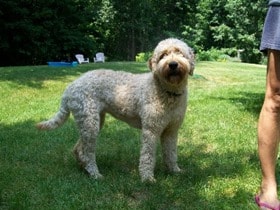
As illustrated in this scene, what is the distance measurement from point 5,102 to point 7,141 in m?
3.45

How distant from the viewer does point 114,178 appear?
4824mm

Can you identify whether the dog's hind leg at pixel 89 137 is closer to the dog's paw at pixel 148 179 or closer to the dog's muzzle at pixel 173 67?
the dog's paw at pixel 148 179

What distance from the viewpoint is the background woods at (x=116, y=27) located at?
24.2 metres

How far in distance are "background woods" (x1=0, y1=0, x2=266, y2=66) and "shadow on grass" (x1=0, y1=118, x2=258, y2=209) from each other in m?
16.8

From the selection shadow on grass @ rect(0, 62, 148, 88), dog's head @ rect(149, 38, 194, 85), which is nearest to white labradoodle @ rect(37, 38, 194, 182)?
dog's head @ rect(149, 38, 194, 85)

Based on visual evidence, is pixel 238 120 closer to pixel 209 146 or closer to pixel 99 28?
pixel 209 146

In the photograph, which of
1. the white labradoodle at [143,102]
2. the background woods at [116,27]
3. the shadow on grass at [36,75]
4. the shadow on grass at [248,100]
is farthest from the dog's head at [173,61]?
the background woods at [116,27]

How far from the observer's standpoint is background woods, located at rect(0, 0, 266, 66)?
24.2 metres

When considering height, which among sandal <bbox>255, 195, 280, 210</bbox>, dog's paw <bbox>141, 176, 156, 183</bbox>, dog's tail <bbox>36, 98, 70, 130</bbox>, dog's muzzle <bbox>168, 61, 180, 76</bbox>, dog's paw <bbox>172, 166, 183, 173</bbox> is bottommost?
dog's paw <bbox>172, 166, 183, 173</bbox>

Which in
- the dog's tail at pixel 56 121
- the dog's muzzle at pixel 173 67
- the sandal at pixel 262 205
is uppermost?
the dog's muzzle at pixel 173 67

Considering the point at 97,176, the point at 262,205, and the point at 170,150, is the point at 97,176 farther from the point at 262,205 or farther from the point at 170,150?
the point at 262,205

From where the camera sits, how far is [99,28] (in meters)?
34.1

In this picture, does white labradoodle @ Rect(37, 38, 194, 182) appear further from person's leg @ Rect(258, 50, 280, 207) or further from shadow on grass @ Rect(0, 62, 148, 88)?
shadow on grass @ Rect(0, 62, 148, 88)

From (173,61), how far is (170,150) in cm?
111
